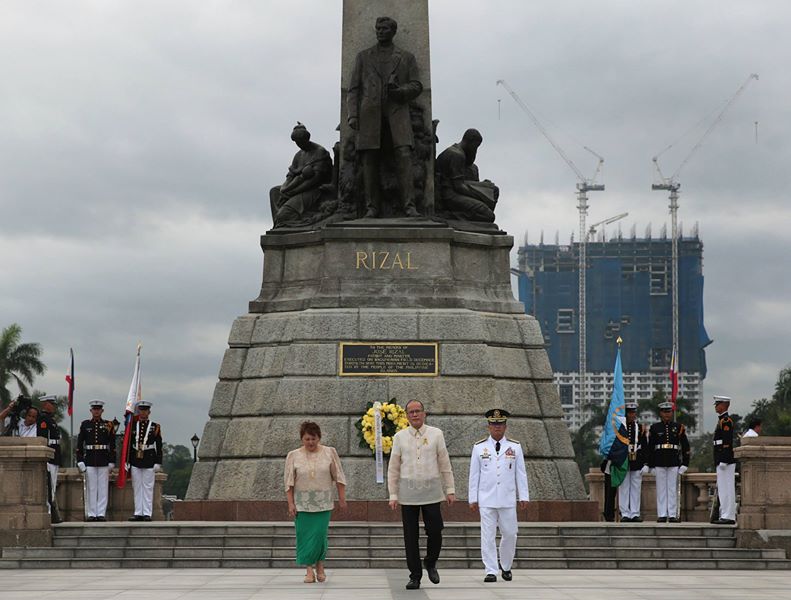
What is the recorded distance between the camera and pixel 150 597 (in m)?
15.1

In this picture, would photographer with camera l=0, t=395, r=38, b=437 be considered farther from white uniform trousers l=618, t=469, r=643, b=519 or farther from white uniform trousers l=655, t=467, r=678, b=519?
white uniform trousers l=655, t=467, r=678, b=519

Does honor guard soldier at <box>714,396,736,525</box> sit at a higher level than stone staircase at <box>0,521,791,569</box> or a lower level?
higher

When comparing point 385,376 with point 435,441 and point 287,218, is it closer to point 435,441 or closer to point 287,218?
point 287,218

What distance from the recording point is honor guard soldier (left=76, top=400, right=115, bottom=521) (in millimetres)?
24266

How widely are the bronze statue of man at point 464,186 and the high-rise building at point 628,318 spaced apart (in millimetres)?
117882

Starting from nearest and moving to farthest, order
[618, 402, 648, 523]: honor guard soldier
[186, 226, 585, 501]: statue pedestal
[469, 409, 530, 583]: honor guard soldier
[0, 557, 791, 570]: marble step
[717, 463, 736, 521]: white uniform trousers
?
[469, 409, 530, 583]: honor guard soldier → [0, 557, 791, 570]: marble step → [717, 463, 736, 521]: white uniform trousers → [186, 226, 585, 501]: statue pedestal → [618, 402, 648, 523]: honor guard soldier

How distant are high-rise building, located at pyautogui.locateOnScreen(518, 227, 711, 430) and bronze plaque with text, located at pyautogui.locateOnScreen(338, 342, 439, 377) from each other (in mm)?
120039

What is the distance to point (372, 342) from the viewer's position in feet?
78.4

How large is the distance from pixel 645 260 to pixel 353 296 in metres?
134

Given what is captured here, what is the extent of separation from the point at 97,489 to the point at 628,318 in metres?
128

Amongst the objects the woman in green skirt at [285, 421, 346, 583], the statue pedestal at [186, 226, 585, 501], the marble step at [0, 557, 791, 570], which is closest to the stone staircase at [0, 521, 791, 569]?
the marble step at [0, 557, 791, 570]

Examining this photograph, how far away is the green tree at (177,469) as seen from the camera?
97.9 metres

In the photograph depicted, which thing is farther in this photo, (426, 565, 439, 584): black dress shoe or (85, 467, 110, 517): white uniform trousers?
(85, 467, 110, 517): white uniform trousers

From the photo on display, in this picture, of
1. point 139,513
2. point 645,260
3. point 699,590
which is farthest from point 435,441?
point 645,260
